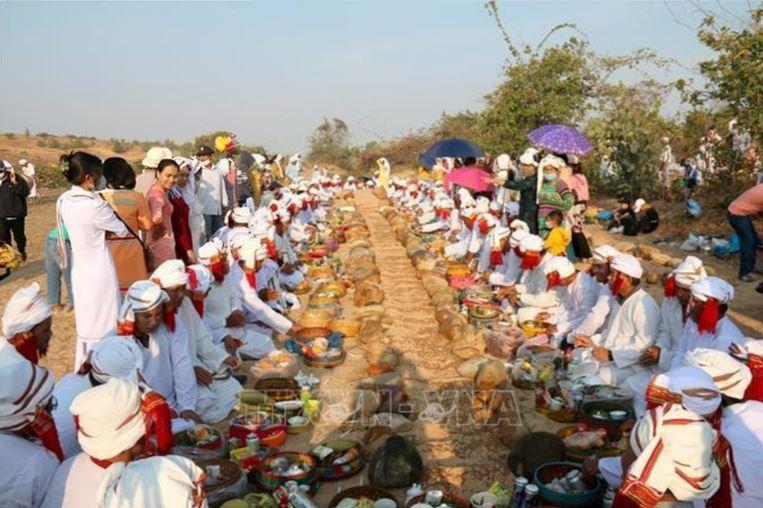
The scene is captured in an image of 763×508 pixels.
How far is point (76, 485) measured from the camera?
260cm

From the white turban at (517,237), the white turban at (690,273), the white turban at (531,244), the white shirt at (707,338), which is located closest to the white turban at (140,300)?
the white shirt at (707,338)

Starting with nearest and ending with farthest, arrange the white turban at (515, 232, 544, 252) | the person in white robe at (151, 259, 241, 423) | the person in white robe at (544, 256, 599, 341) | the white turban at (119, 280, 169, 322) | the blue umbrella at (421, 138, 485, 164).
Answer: the white turban at (119, 280, 169, 322) < the person in white robe at (151, 259, 241, 423) < the person in white robe at (544, 256, 599, 341) < the white turban at (515, 232, 544, 252) < the blue umbrella at (421, 138, 485, 164)

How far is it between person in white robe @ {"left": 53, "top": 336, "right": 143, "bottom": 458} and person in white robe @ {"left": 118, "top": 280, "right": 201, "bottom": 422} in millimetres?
614

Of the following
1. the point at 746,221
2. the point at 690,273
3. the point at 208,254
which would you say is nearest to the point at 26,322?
the point at 208,254

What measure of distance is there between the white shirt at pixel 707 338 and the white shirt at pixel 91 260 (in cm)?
423

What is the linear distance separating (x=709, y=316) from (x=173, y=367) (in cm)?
389

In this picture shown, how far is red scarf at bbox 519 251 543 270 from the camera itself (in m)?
7.59

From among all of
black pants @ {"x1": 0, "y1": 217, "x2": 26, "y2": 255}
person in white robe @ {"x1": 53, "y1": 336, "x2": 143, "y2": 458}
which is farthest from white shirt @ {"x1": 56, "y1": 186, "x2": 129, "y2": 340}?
black pants @ {"x1": 0, "y1": 217, "x2": 26, "y2": 255}

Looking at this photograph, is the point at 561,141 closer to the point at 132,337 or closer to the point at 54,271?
the point at 54,271

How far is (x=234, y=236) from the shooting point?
710cm

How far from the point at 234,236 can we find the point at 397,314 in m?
2.43

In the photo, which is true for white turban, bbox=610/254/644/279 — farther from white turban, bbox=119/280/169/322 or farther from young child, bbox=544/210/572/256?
white turban, bbox=119/280/169/322

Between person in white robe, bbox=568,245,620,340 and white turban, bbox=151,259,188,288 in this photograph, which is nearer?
white turban, bbox=151,259,188,288

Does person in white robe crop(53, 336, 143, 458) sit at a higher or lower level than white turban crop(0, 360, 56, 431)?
lower
